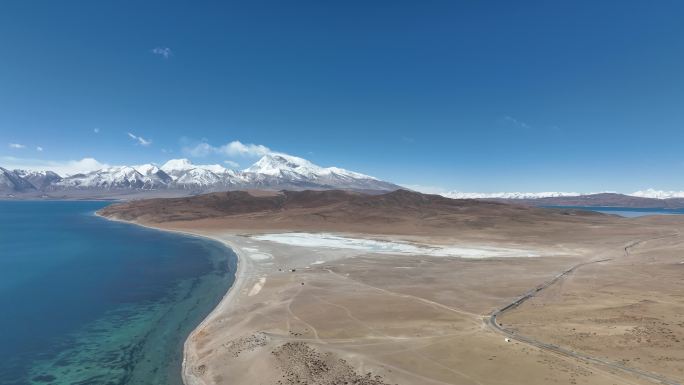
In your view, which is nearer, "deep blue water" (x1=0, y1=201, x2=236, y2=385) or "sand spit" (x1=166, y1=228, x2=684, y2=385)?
"sand spit" (x1=166, y1=228, x2=684, y2=385)

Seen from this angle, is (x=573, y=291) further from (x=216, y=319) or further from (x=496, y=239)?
(x=496, y=239)

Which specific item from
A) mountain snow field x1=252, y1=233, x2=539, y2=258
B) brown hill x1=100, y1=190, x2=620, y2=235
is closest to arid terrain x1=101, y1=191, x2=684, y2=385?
mountain snow field x1=252, y1=233, x2=539, y2=258

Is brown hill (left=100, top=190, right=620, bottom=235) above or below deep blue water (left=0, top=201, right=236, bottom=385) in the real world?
above

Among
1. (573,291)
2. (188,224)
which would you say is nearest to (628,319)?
(573,291)

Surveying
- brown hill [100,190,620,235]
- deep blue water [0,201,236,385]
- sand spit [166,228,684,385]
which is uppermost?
brown hill [100,190,620,235]

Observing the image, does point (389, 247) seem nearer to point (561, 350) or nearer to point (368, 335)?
point (368, 335)

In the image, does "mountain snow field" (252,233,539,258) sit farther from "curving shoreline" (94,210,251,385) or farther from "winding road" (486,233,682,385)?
"winding road" (486,233,682,385)
